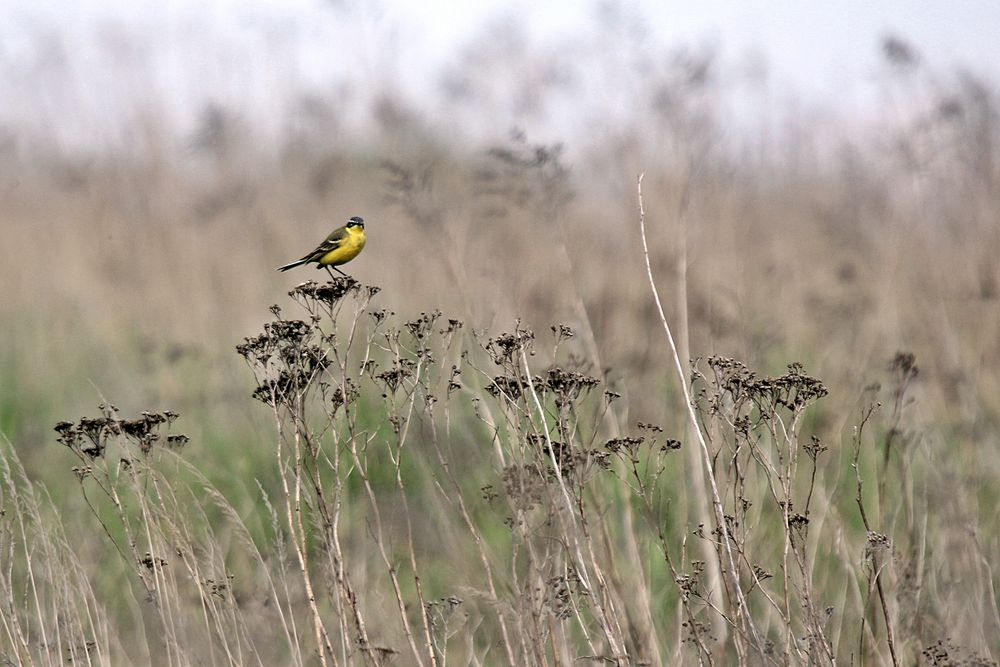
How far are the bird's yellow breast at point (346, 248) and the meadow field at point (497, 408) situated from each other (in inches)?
23.5

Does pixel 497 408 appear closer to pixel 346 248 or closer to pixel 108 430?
pixel 346 248

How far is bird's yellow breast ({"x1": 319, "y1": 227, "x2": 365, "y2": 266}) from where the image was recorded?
6.09m

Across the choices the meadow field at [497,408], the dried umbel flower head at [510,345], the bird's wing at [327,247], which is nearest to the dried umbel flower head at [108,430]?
the meadow field at [497,408]

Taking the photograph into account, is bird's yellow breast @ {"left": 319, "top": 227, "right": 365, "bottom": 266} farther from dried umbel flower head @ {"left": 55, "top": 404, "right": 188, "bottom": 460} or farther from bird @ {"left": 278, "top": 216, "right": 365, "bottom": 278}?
dried umbel flower head @ {"left": 55, "top": 404, "right": 188, "bottom": 460}

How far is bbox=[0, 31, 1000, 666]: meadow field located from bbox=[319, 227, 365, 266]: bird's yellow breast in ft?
1.96

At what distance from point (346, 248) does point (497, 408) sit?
57.4 inches

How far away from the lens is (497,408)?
675 centimetres

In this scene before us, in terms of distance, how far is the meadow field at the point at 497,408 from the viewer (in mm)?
3262

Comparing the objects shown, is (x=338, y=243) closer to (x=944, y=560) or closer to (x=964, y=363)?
(x=944, y=560)

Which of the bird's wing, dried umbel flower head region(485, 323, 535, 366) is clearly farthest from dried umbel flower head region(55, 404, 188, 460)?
the bird's wing

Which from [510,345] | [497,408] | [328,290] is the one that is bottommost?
[510,345]

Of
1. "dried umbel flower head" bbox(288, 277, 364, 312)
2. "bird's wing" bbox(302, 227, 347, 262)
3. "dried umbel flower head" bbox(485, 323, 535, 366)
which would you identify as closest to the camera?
"dried umbel flower head" bbox(485, 323, 535, 366)

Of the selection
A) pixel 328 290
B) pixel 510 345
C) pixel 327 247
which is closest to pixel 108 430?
→ pixel 328 290

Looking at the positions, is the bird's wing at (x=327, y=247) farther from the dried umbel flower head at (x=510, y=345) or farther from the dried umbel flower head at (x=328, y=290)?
the dried umbel flower head at (x=510, y=345)
